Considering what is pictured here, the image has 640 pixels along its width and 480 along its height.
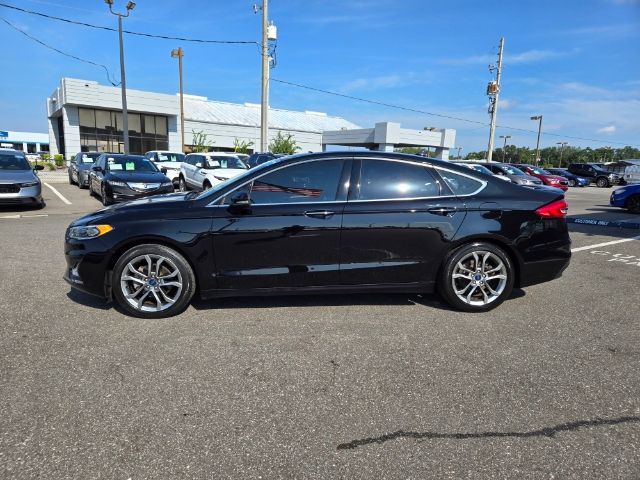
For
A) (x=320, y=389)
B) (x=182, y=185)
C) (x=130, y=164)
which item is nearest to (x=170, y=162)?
(x=182, y=185)

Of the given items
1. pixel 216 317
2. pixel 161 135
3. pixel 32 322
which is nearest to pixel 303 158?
pixel 216 317

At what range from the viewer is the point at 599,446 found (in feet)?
7.91

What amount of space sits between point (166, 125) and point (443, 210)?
45.2 metres

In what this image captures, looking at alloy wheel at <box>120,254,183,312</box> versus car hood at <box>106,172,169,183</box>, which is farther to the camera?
car hood at <box>106,172,169,183</box>

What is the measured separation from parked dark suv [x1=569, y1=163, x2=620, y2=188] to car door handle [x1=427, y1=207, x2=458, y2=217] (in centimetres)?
3675

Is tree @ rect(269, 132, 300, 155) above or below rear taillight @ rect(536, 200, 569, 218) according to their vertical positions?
above

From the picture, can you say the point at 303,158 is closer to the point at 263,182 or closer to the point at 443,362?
the point at 263,182

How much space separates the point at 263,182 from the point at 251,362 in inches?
68.9

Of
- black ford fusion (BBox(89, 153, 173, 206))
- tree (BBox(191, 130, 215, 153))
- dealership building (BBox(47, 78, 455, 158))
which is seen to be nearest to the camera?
black ford fusion (BBox(89, 153, 173, 206))

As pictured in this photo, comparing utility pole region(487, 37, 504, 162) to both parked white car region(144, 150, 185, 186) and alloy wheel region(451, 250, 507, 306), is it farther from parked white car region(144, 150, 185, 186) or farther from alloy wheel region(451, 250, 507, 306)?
alloy wheel region(451, 250, 507, 306)

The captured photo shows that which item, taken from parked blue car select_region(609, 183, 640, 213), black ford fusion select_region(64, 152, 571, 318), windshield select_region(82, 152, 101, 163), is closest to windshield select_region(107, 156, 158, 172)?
windshield select_region(82, 152, 101, 163)

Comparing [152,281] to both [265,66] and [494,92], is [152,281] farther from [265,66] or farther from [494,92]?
[494,92]

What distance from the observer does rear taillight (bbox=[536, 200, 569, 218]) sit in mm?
4473

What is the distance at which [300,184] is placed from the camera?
169 inches
